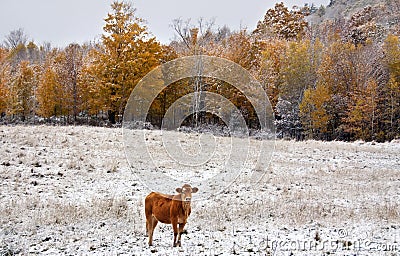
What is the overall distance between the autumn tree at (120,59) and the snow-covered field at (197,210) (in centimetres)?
1678

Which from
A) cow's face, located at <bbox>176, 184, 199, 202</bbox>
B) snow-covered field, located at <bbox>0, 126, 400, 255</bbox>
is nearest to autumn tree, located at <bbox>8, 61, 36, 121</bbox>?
snow-covered field, located at <bbox>0, 126, 400, 255</bbox>

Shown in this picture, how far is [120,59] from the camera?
108 feet

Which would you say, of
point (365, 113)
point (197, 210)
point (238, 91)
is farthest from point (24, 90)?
point (365, 113)

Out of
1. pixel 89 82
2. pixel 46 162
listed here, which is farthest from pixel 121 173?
pixel 89 82

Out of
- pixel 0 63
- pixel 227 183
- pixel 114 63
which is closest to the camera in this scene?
pixel 227 183

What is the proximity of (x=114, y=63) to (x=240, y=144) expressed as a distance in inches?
666

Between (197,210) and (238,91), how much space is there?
2897 cm

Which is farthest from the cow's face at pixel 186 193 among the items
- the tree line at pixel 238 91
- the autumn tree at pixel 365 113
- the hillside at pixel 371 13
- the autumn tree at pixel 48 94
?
the hillside at pixel 371 13

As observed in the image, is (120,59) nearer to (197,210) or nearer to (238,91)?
(238,91)

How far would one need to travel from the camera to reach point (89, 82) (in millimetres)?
35625

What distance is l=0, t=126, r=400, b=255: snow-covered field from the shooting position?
6480 millimetres

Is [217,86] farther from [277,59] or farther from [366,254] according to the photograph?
[366,254]

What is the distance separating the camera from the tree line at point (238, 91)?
33281mm

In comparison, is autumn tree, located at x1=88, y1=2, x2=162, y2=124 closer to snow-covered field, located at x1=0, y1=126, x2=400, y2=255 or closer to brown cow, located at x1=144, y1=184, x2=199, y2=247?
snow-covered field, located at x1=0, y1=126, x2=400, y2=255
